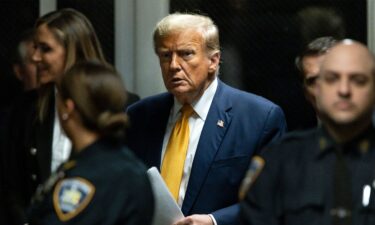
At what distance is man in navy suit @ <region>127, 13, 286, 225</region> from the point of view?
3.96 m

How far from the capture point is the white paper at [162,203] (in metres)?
3.71

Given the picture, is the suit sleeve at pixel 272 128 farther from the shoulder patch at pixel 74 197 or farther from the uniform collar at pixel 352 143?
the shoulder patch at pixel 74 197

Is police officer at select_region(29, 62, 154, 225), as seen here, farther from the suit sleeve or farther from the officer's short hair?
the officer's short hair

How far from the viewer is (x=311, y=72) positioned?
3980 mm

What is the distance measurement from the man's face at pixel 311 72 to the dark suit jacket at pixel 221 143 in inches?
6.1

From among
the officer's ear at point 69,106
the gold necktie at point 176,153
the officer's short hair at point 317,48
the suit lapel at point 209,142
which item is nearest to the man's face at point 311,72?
the officer's short hair at point 317,48

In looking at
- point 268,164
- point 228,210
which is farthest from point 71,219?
point 228,210

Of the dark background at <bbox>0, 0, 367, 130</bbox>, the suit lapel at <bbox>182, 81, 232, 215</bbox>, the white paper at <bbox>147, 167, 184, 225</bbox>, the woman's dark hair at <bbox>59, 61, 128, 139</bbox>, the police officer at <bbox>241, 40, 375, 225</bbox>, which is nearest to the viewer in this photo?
the police officer at <bbox>241, 40, 375, 225</bbox>

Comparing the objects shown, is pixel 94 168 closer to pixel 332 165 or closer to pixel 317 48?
pixel 332 165

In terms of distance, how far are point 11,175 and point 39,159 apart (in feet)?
0.48

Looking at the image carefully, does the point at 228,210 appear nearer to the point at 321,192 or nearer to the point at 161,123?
the point at 161,123

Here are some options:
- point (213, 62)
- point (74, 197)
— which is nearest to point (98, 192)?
point (74, 197)

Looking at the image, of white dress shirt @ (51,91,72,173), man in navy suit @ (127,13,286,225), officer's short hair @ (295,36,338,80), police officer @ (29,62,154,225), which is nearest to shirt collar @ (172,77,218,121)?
man in navy suit @ (127,13,286,225)

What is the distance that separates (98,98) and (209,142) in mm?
957
